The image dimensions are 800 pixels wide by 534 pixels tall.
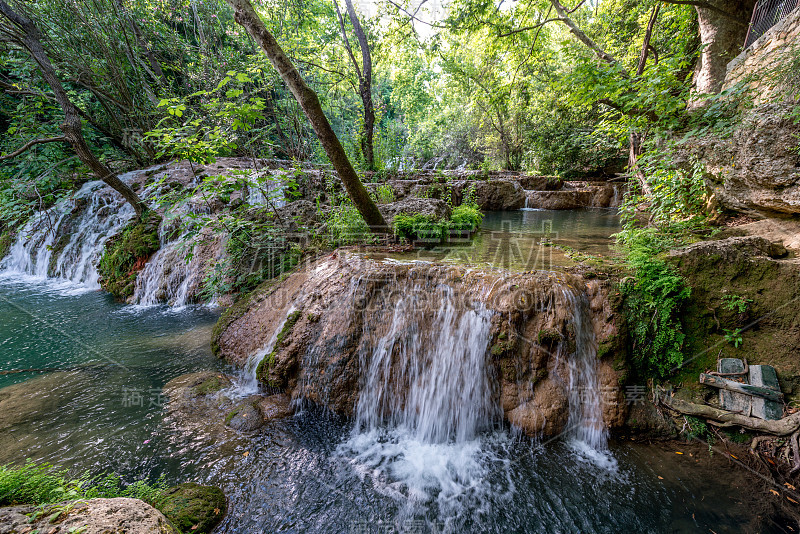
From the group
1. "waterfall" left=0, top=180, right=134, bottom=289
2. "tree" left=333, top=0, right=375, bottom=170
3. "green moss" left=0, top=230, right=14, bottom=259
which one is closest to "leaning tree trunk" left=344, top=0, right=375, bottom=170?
"tree" left=333, top=0, right=375, bottom=170

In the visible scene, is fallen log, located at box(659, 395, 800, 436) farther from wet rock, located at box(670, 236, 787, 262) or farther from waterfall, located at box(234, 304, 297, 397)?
waterfall, located at box(234, 304, 297, 397)

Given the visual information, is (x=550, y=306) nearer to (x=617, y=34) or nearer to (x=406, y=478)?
(x=406, y=478)

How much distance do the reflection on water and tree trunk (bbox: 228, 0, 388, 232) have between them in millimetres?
1090

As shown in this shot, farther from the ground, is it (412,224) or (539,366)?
(412,224)

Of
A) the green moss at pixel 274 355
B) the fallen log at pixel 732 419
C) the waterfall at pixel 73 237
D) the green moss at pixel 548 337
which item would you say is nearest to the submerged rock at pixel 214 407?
the green moss at pixel 274 355

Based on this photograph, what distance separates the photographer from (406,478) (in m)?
3.08

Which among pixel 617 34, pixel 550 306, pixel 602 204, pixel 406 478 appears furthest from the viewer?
pixel 602 204

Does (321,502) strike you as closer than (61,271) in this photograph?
Yes

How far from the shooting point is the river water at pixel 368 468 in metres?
2.64

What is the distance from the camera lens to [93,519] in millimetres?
1688

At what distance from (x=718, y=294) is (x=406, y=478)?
427cm

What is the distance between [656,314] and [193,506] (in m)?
5.30

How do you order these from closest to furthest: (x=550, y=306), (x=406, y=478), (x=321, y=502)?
(x=321, y=502) < (x=406, y=478) < (x=550, y=306)

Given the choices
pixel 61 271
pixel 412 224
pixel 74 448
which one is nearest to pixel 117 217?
pixel 61 271
